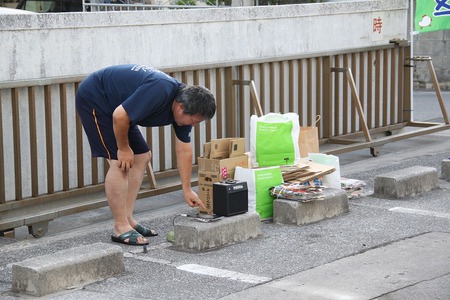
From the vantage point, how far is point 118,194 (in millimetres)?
7387

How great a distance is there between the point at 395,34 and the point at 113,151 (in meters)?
5.94

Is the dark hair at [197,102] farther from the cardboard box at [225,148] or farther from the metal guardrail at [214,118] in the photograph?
the metal guardrail at [214,118]

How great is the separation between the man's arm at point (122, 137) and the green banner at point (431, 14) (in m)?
5.93

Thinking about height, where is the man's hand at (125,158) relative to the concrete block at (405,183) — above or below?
above

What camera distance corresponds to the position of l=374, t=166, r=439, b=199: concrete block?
9031 millimetres

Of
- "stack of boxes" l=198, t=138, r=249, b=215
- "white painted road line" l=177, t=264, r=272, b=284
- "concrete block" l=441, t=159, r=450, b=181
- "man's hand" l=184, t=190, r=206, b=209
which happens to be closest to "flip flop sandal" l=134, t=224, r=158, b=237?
"stack of boxes" l=198, t=138, r=249, b=215

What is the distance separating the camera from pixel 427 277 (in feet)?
21.4

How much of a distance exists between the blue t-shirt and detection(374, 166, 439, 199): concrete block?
2497 mm

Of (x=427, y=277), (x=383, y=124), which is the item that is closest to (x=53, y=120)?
(x=427, y=277)

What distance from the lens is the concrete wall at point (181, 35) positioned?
26.1 ft

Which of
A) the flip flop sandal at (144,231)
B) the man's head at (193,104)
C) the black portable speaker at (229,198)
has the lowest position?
the flip flop sandal at (144,231)

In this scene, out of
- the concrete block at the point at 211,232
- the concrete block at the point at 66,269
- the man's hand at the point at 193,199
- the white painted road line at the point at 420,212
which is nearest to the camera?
the concrete block at the point at 66,269

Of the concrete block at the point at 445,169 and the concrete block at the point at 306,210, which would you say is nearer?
the concrete block at the point at 306,210

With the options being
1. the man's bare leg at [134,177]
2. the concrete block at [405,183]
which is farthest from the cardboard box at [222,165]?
the concrete block at [405,183]
